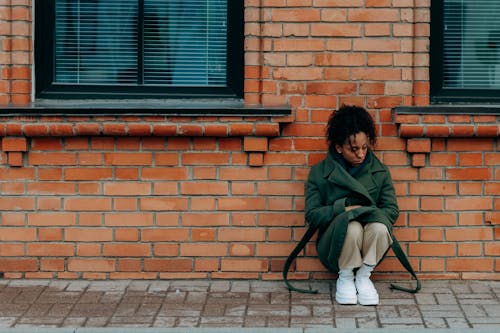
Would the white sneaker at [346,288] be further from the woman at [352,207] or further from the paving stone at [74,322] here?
the paving stone at [74,322]

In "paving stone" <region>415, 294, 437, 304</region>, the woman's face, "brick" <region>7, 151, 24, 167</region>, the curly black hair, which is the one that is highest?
the curly black hair

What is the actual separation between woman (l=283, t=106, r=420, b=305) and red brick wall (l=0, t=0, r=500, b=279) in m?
0.30

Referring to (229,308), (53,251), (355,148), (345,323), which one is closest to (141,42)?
(53,251)

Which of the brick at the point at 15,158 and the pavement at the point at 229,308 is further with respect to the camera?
the brick at the point at 15,158

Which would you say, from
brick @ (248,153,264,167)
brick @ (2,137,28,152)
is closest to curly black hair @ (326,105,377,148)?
brick @ (248,153,264,167)

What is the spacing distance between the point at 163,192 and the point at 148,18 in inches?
50.5

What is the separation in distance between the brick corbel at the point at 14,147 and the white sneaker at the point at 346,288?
2370 mm

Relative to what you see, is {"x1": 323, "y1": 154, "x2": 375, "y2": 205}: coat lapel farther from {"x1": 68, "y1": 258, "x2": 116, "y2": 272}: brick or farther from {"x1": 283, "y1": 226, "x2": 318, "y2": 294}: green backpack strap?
{"x1": 68, "y1": 258, "x2": 116, "y2": 272}: brick

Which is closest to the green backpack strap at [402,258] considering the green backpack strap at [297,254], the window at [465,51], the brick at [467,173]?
the green backpack strap at [297,254]

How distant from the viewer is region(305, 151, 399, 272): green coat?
5.81 m

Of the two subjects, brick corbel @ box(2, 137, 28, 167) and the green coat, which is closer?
the green coat

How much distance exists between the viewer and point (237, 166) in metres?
6.27

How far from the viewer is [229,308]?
567cm

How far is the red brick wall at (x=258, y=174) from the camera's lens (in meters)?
6.23
